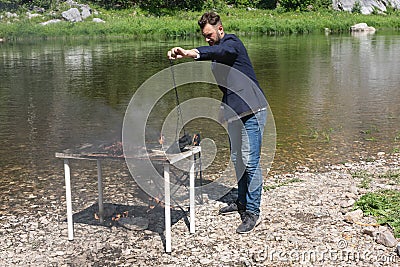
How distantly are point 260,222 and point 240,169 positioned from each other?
0.61 metres

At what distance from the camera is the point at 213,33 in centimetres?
546

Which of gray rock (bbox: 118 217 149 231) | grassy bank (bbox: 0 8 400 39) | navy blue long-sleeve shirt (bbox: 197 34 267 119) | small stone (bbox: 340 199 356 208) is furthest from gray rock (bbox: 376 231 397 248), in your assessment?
grassy bank (bbox: 0 8 400 39)

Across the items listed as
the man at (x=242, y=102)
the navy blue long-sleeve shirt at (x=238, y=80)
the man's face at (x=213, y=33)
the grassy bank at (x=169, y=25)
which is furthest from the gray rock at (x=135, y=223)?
the grassy bank at (x=169, y=25)

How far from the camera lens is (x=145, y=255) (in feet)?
17.1

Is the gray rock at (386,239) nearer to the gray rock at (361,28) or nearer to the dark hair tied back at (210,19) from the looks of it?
the dark hair tied back at (210,19)

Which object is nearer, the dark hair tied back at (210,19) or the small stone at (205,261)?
Result: the small stone at (205,261)

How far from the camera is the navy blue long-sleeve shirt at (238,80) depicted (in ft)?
18.0

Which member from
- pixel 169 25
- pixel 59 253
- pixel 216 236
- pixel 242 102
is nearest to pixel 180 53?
pixel 242 102

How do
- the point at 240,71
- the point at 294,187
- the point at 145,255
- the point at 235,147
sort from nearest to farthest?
the point at 145,255, the point at 240,71, the point at 235,147, the point at 294,187

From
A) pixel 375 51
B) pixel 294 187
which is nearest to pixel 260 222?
pixel 294 187

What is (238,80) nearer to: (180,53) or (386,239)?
(180,53)

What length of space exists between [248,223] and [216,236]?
0.37m

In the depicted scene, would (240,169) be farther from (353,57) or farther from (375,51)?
(375,51)

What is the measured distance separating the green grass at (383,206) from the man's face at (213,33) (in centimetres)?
242
